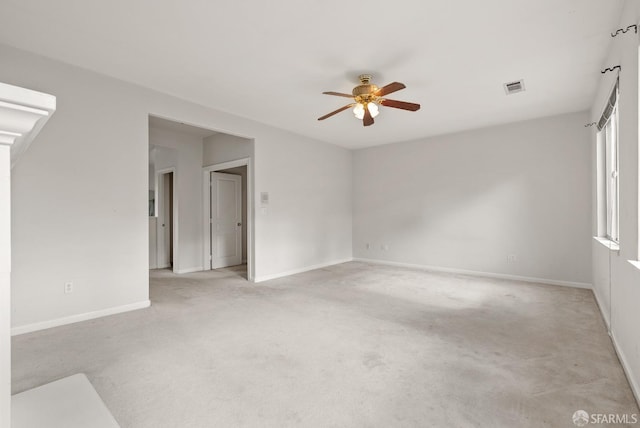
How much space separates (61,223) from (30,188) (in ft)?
1.34

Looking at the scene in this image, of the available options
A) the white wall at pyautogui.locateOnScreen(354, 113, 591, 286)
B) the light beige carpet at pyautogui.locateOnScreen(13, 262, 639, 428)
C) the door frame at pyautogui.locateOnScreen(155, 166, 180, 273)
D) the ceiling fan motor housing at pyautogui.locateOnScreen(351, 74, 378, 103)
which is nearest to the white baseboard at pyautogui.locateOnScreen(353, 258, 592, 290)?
the white wall at pyautogui.locateOnScreen(354, 113, 591, 286)

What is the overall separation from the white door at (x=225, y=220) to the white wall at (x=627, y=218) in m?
5.82

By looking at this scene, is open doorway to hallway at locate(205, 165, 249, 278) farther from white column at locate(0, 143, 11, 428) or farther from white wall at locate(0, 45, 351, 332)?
white column at locate(0, 143, 11, 428)

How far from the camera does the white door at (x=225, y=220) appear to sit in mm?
6184

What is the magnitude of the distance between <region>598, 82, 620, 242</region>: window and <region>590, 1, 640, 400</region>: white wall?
1.79ft

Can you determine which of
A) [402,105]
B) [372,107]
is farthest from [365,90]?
[402,105]

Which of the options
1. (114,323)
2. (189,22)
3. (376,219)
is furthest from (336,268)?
(189,22)

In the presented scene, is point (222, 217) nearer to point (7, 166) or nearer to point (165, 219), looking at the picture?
point (165, 219)

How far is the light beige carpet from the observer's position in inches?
69.2

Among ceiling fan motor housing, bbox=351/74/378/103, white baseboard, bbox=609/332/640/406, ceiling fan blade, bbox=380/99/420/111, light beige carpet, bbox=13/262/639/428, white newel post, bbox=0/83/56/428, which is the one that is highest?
ceiling fan motor housing, bbox=351/74/378/103

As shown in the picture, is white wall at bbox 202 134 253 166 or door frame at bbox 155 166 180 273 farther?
door frame at bbox 155 166 180 273

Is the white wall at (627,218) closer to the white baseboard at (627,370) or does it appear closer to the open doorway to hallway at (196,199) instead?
the white baseboard at (627,370)

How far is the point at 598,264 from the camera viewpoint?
378 centimetres

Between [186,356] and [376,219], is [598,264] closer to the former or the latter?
[376,219]
